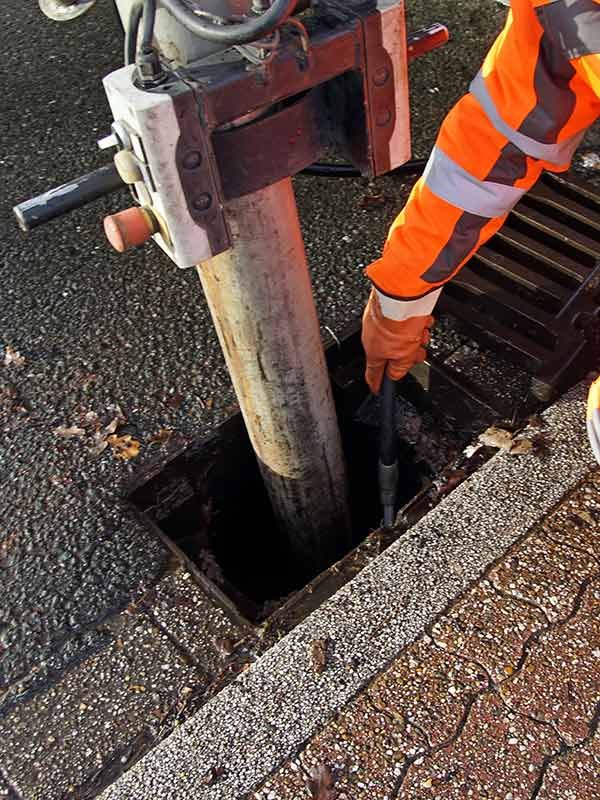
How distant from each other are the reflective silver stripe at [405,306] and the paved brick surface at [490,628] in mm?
805

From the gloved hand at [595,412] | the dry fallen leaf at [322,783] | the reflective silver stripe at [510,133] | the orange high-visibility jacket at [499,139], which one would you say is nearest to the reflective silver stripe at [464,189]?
the orange high-visibility jacket at [499,139]

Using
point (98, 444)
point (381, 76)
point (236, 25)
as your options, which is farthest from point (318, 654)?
point (236, 25)

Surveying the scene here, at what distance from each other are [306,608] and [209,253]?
1.12 m

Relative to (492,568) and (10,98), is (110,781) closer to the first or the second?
(492,568)

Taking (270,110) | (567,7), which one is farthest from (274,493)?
(567,7)

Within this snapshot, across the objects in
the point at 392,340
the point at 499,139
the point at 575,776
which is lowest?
the point at 575,776

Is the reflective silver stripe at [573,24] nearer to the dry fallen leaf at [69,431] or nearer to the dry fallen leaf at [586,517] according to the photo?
the dry fallen leaf at [586,517]

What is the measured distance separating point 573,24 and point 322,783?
1.83 m

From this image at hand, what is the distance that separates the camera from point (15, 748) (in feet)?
6.83

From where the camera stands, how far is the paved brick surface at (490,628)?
6.79 feet

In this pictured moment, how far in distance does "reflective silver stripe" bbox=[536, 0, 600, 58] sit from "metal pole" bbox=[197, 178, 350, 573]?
2.22 ft

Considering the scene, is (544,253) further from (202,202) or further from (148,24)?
(148,24)

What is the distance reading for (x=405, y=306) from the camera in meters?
2.30

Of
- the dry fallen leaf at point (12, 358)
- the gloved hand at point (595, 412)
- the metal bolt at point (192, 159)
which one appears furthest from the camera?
the dry fallen leaf at point (12, 358)
